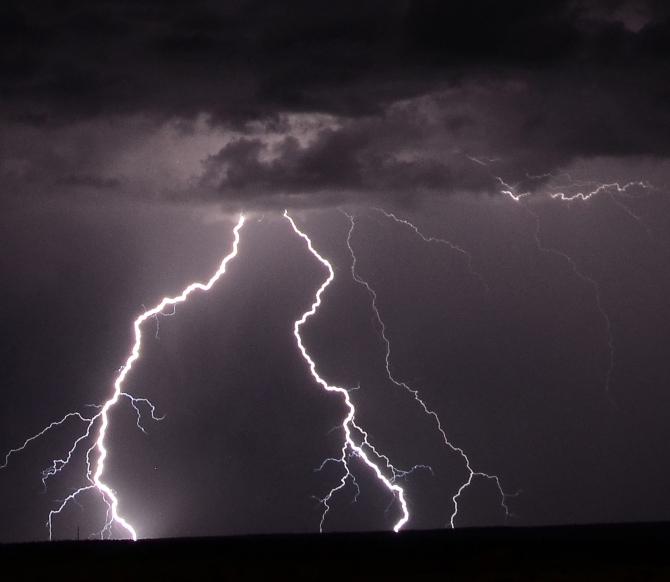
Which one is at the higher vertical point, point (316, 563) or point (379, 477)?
point (316, 563)

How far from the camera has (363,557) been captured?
1032 inches

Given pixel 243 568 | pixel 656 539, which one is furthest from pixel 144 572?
pixel 656 539

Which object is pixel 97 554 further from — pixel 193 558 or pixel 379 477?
pixel 379 477

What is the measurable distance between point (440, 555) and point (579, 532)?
5.40 metres

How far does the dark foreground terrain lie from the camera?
24141mm

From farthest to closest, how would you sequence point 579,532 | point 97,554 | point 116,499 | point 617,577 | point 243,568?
1. point 116,499
2. point 579,532
3. point 97,554
4. point 243,568
5. point 617,577

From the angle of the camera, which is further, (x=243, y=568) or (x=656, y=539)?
(x=656, y=539)

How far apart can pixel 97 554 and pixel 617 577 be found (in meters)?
8.75

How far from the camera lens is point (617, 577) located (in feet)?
76.7

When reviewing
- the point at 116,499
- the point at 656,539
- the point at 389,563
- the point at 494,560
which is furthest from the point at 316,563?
the point at 116,499

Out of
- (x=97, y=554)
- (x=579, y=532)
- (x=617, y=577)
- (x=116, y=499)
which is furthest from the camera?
(x=116, y=499)

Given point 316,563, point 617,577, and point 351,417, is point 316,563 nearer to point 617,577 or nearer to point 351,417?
point 617,577

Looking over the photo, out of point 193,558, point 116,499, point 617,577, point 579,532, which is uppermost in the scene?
point 617,577

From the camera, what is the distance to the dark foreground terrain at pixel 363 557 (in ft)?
79.2
